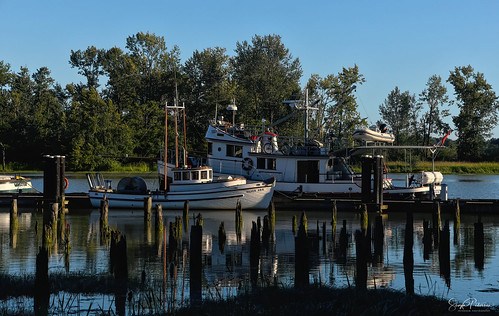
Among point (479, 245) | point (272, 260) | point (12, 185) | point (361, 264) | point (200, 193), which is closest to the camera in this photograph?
point (361, 264)

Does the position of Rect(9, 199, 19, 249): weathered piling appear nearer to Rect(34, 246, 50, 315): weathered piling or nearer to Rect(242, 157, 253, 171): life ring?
Rect(34, 246, 50, 315): weathered piling

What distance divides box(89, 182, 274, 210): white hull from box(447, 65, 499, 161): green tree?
57630 millimetres

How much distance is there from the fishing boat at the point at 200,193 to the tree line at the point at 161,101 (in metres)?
38.9

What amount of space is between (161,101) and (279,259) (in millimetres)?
68556

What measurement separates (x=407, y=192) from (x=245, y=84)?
5032cm

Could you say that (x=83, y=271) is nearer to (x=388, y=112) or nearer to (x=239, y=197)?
(x=239, y=197)

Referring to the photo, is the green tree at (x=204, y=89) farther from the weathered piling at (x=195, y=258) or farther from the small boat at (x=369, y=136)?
the weathered piling at (x=195, y=258)

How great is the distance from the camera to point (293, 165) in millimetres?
42781

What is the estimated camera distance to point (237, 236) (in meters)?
29.9

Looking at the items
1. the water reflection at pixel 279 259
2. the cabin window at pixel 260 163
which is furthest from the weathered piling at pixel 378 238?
the cabin window at pixel 260 163

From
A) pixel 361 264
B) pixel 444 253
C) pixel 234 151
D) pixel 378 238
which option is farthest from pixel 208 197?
pixel 361 264

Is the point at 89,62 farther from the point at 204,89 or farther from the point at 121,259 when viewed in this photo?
the point at 121,259

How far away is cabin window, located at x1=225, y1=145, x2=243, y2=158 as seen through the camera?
43500mm

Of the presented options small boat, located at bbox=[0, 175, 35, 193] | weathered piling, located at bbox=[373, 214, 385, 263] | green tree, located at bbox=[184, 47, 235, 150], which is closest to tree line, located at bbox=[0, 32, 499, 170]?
green tree, located at bbox=[184, 47, 235, 150]
